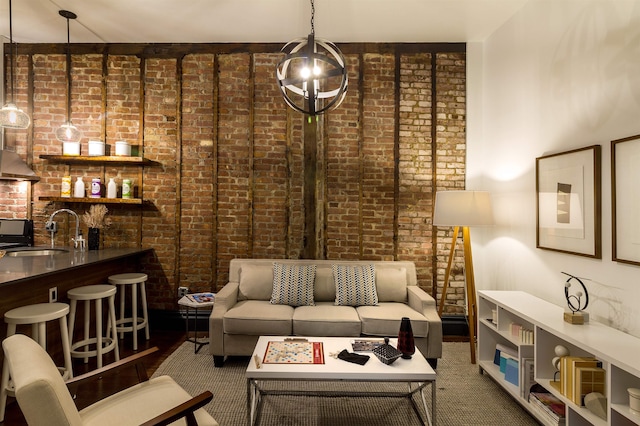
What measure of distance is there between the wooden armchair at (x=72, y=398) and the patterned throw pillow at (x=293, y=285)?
5.69 feet

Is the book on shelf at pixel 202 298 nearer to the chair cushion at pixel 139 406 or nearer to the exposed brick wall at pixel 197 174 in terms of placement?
the exposed brick wall at pixel 197 174

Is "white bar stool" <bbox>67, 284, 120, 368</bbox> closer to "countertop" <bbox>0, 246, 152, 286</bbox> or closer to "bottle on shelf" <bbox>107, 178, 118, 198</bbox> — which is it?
"countertop" <bbox>0, 246, 152, 286</bbox>

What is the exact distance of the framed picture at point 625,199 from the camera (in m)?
2.28

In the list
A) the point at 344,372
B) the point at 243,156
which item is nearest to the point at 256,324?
the point at 344,372

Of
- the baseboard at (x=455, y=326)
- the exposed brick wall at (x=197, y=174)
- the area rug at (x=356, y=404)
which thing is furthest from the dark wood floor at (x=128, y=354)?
the baseboard at (x=455, y=326)

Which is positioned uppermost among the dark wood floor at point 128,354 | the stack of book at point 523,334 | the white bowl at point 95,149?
the white bowl at point 95,149

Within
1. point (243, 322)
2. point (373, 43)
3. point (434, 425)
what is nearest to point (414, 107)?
point (373, 43)

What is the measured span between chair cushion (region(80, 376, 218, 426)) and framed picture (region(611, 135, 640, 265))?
2.59 metres

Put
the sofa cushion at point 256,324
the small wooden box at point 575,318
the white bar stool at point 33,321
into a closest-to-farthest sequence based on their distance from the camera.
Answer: the small wooden box at point 575,318
the white bar stool at point 33,321
the sofa cushion at point 256,324

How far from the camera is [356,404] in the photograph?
278 centimetres

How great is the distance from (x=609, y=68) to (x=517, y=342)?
1.99 m

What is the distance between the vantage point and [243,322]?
336cm

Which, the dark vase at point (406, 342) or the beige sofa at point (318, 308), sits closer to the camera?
the dark vase at point (406, 342)

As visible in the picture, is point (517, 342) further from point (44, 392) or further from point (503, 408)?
point (44, 392)
